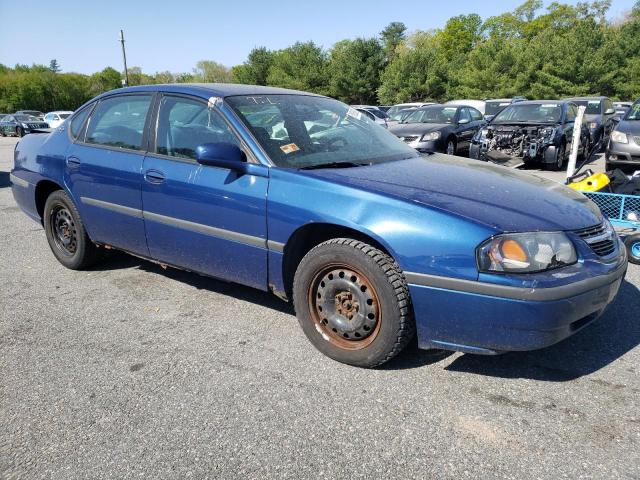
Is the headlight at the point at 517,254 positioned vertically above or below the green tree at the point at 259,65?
below

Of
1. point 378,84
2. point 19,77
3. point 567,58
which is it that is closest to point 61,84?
point 19,77

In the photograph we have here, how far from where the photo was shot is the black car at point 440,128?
11008 millimetres

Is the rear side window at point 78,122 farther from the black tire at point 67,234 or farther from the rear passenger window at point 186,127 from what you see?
the rear passenger window at point 186,127

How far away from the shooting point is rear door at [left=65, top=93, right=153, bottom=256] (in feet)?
12.2

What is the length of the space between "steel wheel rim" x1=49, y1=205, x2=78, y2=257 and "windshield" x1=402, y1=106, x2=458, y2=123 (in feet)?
31.5

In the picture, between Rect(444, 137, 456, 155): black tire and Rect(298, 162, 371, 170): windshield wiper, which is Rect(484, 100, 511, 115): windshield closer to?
Rect(444, 137, 456, 155): black tire

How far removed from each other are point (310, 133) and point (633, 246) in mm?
3098

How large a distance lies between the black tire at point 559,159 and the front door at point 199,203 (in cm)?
868

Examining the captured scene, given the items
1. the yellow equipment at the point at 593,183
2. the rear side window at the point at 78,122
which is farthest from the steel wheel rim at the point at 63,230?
the yellow equipment at the point at 593,183

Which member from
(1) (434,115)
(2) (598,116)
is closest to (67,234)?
(1) (434,115)

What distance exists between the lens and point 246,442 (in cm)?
224

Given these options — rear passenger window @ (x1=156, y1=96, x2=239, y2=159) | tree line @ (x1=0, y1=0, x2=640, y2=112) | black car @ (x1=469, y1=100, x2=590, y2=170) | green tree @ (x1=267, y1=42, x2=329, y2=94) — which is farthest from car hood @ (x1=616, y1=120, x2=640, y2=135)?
green tree @ (x1=267, y1=42, x2=329, y2=94)

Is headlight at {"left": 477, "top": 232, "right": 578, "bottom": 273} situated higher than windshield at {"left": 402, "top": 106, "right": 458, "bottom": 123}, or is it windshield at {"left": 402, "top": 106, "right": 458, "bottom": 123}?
windshield at {"left": 402, "top": 106, "right": 458, "bottom": 123}

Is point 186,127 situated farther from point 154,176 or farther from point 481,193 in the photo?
point 481,193
